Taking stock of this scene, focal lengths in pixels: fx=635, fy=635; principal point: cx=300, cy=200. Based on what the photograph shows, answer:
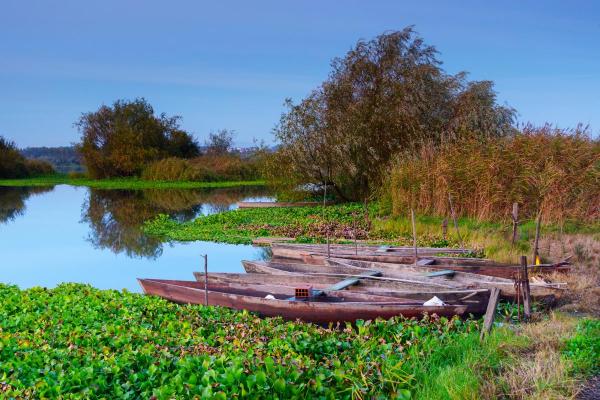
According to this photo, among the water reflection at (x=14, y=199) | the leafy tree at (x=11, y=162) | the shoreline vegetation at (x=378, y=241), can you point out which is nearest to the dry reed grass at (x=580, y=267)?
the shoreline vegetation at (x=378, y=241)

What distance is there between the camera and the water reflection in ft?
87.2

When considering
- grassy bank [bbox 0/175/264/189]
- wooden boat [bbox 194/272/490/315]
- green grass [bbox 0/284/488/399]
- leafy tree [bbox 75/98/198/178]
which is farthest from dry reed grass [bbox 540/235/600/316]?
leafy tree [bbox 75/98/198/178]

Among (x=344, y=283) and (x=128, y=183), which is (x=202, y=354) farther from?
(x=128, y=183)

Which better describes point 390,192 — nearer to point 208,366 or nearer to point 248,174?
point 208,366

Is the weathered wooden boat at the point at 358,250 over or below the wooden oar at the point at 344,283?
over

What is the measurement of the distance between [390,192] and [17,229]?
13.2 metres

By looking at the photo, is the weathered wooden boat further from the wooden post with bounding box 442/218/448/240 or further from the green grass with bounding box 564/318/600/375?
the green grass with bounding box 564/318/600/375

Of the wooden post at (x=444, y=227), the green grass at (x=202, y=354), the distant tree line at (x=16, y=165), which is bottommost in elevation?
the green grass at (x=202, y=354)

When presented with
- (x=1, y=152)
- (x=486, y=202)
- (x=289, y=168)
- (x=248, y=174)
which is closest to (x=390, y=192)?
(x=486, y=202)

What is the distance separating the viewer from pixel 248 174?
4800 cm

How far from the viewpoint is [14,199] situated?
1340 inches

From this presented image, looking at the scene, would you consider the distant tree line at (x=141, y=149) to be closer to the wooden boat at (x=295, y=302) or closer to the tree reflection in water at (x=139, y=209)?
the tree reflection in water at (x=139, y=209)

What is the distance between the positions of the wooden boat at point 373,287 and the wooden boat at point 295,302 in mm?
243

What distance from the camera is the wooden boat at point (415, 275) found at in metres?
8.86
